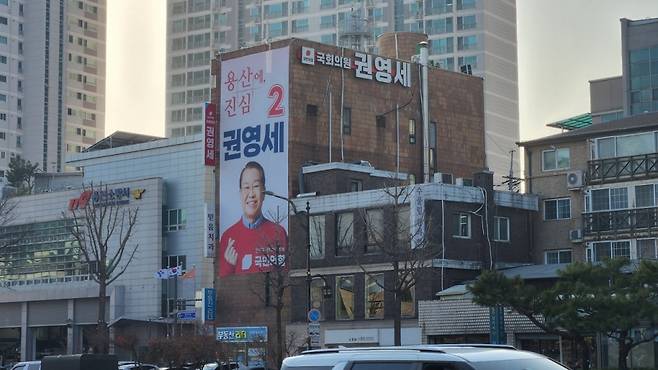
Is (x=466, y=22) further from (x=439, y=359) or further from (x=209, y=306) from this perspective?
(x=439, y=359)

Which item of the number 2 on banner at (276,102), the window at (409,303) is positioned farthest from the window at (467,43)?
the window at (409,303)

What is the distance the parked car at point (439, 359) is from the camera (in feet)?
45.5

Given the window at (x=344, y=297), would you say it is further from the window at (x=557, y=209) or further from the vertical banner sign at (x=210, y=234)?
the vertical banner sign at (x=210, y=234)

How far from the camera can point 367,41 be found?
4843 inches

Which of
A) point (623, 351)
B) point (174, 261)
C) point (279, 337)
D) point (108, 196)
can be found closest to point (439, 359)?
point (623, 351)

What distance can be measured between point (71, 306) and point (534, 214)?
38307 mm

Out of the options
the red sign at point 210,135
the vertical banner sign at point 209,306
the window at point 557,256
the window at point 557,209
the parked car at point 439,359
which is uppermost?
the red sign at point 210,135

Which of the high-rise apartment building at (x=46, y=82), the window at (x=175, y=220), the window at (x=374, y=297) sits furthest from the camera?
the high-rise apartment building at (x=46, y=82)

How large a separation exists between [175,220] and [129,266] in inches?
182

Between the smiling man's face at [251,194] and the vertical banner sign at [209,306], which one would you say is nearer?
the smiling man's face at [251,194]

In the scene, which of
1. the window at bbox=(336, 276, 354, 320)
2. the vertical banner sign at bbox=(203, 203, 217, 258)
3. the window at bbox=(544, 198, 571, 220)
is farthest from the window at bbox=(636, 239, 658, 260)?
the vertical banner sign at bbox=(203, 203, 217, 258)

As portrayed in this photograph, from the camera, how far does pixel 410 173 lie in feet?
260

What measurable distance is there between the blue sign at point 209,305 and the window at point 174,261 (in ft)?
38.5

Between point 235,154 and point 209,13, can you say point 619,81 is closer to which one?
point 235,154
